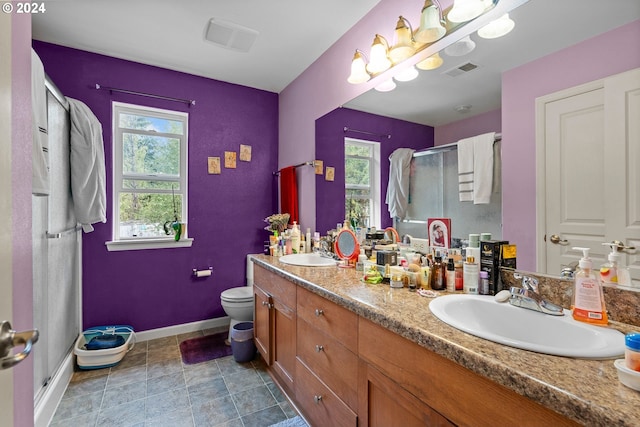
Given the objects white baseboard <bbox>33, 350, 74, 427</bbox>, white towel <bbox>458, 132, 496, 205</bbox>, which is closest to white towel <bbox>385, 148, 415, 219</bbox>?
white towel <bbox>458, 132, 496, 205</bbox>

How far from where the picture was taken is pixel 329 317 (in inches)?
52.0

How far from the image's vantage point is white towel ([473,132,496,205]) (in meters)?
1.30

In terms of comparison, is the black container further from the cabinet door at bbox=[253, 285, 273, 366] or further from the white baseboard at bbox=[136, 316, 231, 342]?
the white baseboard at bbox=[136, 316, 231, 342]

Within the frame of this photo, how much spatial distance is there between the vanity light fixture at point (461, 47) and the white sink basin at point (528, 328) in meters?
1.12

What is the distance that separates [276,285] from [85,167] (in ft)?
5.61

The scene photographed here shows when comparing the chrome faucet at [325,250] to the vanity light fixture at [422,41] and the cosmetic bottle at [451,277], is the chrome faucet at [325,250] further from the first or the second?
the vanity light fixture at [422,41]

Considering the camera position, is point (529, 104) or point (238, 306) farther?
point (238, 306)

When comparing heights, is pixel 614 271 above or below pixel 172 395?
above

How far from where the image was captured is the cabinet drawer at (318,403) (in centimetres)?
122

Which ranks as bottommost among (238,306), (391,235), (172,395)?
(172,395)

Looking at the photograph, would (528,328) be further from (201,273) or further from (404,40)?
(201,273)

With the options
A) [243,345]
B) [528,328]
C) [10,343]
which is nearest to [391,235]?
[528,328]

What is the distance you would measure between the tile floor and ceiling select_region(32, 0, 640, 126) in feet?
6.46

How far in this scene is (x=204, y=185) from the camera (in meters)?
2.94
